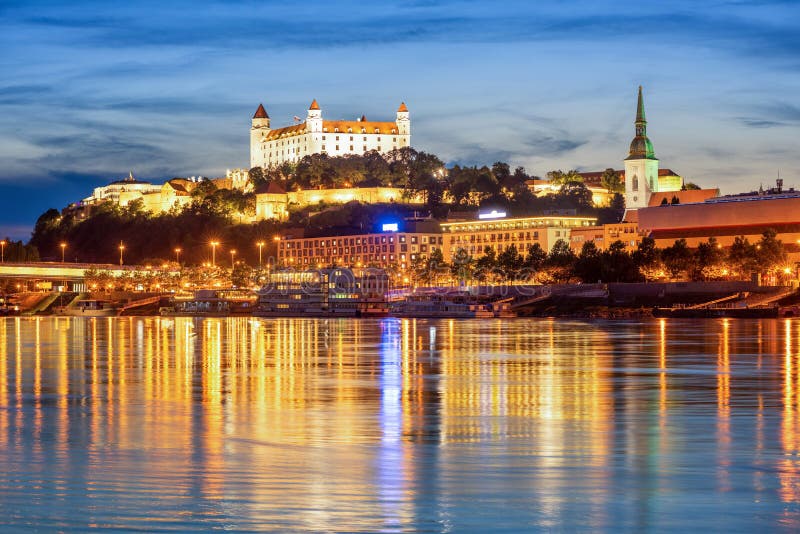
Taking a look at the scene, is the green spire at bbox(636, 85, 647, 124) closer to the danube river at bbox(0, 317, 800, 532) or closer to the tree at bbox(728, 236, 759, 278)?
the tree at bbox(728, 236, 759, 278)

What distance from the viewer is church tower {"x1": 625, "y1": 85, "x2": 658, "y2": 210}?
568 ft

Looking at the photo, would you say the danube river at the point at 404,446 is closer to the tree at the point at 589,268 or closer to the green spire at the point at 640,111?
the tree at the point at 589,268

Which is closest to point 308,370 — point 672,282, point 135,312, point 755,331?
point 755,331

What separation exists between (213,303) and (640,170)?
71318mm

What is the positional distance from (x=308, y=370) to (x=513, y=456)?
20046mm

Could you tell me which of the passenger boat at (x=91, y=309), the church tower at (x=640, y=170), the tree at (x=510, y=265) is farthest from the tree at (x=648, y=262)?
the passenger boat at (x=91, y=309)

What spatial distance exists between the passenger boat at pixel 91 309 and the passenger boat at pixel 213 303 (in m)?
6.77

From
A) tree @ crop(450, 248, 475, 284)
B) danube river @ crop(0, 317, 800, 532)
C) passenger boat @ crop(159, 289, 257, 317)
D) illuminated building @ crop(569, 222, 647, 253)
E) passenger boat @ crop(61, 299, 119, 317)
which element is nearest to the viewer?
danube river @ crop(0, 317, 800, 532)

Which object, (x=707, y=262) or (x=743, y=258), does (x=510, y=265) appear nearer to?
(x=707, y=262)

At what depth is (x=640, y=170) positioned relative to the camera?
174 meters

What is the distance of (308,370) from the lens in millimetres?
38188

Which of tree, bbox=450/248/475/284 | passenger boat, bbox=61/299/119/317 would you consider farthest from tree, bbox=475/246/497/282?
passenger boat, bbox=61/299/119/317

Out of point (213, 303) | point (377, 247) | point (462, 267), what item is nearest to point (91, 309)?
point (213, 303)

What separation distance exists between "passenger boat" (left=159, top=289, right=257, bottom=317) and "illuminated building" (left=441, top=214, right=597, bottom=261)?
3319 cm
